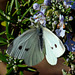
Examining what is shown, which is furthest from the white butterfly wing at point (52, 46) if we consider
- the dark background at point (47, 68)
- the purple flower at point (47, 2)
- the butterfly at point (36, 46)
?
the dark background at point (47, 68)

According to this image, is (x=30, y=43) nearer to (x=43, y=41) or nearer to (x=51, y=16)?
(x=43, y=41)

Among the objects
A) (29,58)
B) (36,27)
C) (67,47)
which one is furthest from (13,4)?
(67,47)

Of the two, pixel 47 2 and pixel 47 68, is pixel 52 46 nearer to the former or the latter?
pixel 47 2

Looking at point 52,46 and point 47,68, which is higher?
point 52,46

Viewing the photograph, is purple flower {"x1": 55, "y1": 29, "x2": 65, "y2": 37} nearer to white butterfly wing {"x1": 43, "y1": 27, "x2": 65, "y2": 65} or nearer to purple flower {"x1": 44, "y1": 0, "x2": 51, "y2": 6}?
white butterfly wing {"x1": 43, "y1": 27, "x2": 65, "y2": 65}

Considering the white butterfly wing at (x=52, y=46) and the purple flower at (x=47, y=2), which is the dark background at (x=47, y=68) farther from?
the purple flower at (x=47, y=2)

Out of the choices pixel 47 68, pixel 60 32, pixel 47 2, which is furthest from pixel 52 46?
pixel 47 68

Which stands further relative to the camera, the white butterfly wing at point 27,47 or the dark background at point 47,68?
the dark background at point 47,68

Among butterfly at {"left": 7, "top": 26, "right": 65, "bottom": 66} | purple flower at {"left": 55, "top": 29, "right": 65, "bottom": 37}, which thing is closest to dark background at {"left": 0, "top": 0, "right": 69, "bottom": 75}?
butterfly at {"left": 7, "top": 26, "right": 65, "bottom": 66}
